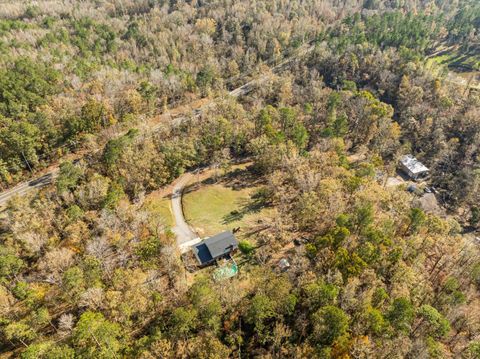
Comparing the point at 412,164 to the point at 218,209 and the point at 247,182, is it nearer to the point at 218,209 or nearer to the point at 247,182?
the point at 247,182

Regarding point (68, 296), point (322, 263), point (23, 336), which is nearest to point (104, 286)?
point (68, 296)

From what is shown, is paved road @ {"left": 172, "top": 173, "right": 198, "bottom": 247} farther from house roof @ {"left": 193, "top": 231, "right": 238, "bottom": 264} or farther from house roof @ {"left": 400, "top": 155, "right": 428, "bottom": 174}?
house roof @ {"left": 400, "top": 155, "right": 428, "bottom": 174}

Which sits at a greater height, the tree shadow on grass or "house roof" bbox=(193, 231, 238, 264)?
"house roof" bbox=(193, 231, 238, 264)

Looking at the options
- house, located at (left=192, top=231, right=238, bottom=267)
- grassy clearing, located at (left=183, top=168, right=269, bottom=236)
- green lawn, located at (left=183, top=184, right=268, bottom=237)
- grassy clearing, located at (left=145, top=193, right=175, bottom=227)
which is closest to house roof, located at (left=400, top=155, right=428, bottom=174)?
grassy clearing, located at (left=183, top=168, right=269, bottom=236)

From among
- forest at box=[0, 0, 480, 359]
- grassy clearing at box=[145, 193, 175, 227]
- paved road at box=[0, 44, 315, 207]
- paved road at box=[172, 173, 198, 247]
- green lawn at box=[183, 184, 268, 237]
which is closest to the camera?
forest at box=[0, 0, 480, 359]

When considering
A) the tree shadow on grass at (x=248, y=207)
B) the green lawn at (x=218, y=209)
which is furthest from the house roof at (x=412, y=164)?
the green lawn at (x=218, y=209)

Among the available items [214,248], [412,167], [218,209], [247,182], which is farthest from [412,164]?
[214,248]

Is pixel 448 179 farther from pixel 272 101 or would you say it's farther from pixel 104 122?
pixel 104 122
